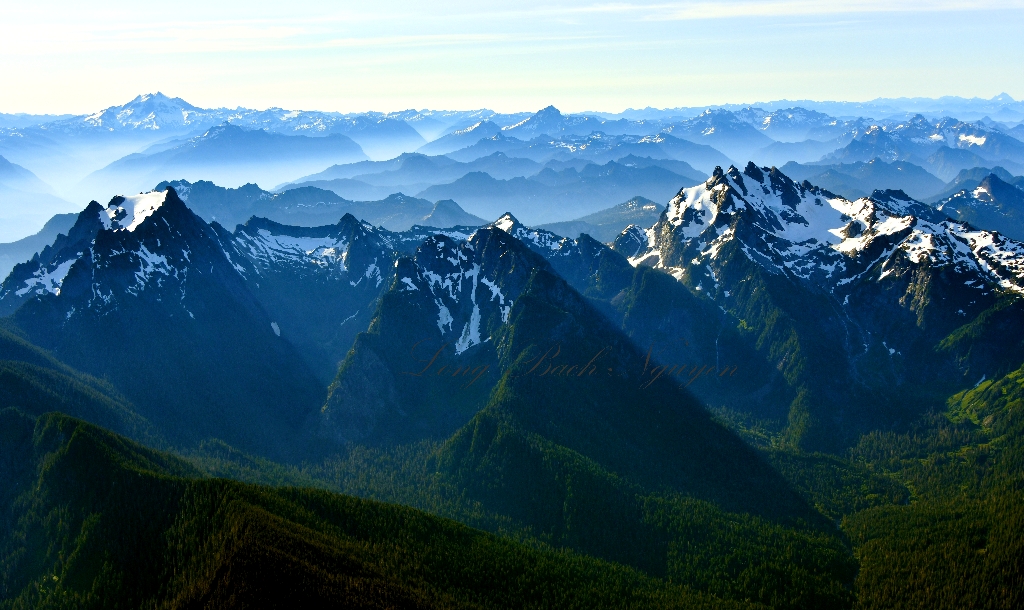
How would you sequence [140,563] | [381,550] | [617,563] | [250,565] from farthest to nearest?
[617,563] → [381,550] → [140,563] → [250,565]

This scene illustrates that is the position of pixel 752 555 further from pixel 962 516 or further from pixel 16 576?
pixel 16 576

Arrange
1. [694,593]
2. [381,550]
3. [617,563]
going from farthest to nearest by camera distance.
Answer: [617,563], [694,593], [381,550]

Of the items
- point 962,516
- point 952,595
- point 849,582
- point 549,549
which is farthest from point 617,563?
point 962,516

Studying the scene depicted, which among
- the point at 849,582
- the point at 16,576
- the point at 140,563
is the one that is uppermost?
the point at 140,563

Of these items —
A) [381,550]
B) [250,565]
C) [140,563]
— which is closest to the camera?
[250,565]

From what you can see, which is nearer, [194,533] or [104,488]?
[194,533]

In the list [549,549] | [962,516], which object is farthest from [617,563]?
[962,516]

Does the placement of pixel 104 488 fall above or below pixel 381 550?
above

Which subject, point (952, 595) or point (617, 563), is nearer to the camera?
point (952, 595)

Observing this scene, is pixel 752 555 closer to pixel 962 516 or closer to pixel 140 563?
pixel 962 516
